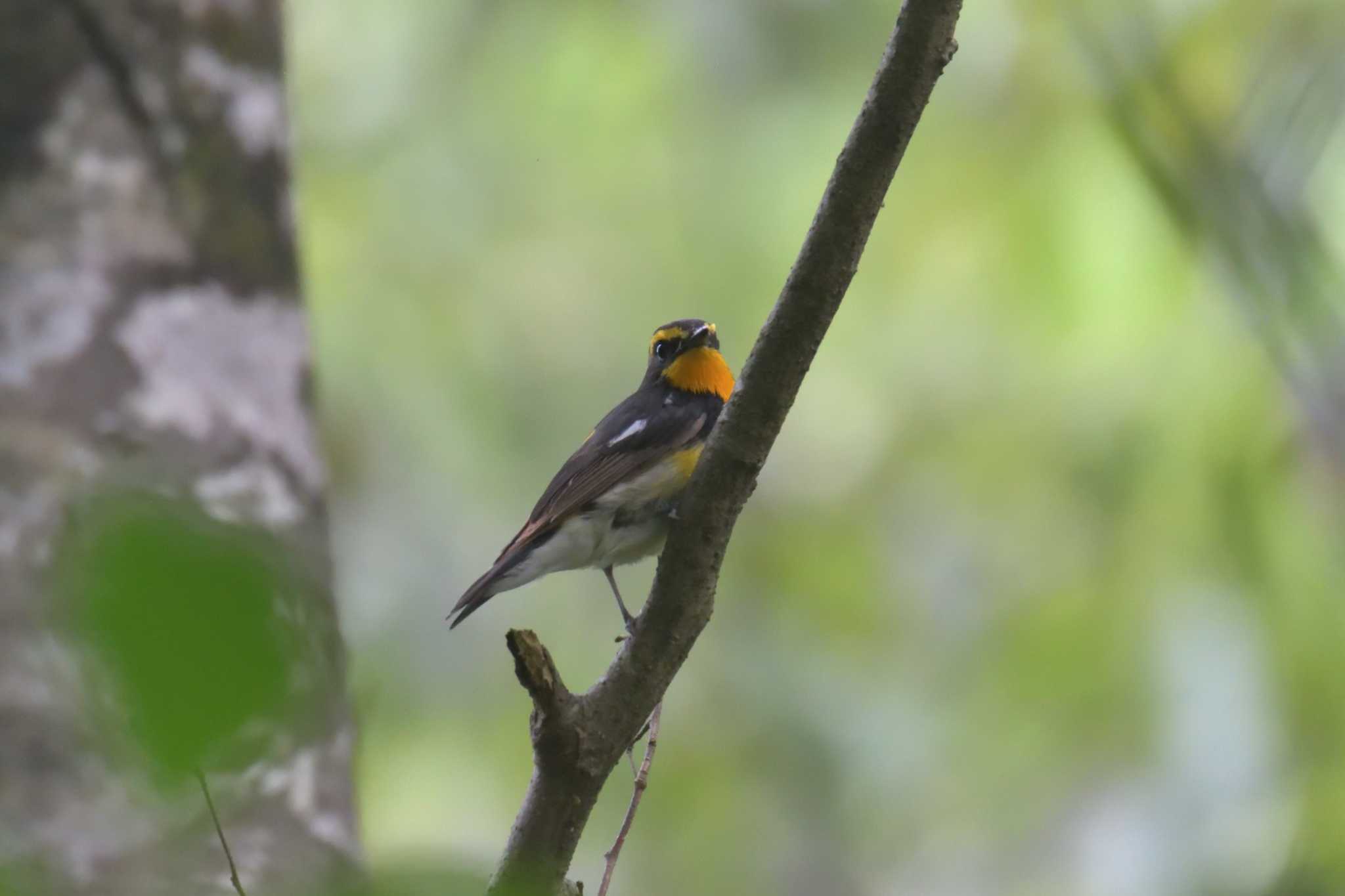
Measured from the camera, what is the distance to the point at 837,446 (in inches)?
306

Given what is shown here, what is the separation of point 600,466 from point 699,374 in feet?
2.25

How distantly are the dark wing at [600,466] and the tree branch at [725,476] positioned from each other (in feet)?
5.14

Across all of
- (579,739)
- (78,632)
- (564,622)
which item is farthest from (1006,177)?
(78,632)

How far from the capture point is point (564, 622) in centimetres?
762

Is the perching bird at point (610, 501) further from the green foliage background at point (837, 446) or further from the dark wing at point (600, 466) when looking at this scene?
the green foliage background at point (837, 446)

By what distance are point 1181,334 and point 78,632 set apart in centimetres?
635

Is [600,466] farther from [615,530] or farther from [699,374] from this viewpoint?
[699,374]

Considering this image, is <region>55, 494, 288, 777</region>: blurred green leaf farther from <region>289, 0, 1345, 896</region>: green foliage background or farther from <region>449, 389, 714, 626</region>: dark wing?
<region>289, 0, 1345, 896</region>: green foliage background

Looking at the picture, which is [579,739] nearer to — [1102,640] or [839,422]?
[1102,640]

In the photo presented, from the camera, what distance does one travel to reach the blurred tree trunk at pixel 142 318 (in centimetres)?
283

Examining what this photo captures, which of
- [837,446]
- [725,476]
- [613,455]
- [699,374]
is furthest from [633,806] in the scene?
[837,446]

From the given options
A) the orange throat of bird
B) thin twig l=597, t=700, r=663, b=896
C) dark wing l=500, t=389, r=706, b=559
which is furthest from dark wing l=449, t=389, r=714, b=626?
thin twig l=597, t=700, r=663, b=896

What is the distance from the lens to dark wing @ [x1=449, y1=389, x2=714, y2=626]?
4086 mm

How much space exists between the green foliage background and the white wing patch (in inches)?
85.1
